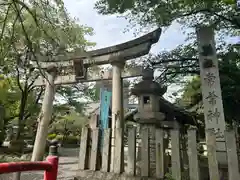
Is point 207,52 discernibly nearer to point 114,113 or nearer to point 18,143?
point 114,113

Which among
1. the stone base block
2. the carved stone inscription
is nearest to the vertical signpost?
the carved stone inscription

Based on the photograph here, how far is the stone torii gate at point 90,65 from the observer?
6.44 meters

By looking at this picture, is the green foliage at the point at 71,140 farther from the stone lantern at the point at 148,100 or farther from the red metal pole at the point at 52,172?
the red metal pole at the point at 52,172

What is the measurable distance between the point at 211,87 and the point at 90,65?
4.43 metres

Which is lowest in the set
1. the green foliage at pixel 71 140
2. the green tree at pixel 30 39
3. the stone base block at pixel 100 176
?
the stone base block at pixel 100 176

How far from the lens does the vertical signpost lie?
5.16m

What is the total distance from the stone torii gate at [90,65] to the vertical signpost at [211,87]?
A: 1438 mm

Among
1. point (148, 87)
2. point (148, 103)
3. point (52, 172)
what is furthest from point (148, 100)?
point (52, 172)

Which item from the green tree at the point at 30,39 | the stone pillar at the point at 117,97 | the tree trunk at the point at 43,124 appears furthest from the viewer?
the tree trunk at the point at 43,124

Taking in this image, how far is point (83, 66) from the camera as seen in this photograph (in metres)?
7.79

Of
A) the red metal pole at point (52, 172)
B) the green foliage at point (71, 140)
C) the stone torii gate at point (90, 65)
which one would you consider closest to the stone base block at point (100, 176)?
the stone torii gate at point (90, 65)

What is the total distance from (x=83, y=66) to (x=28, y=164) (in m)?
6.04

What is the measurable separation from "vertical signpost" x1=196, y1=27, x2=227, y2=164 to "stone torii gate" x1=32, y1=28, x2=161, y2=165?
144 centimetres

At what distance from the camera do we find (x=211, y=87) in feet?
17.8
